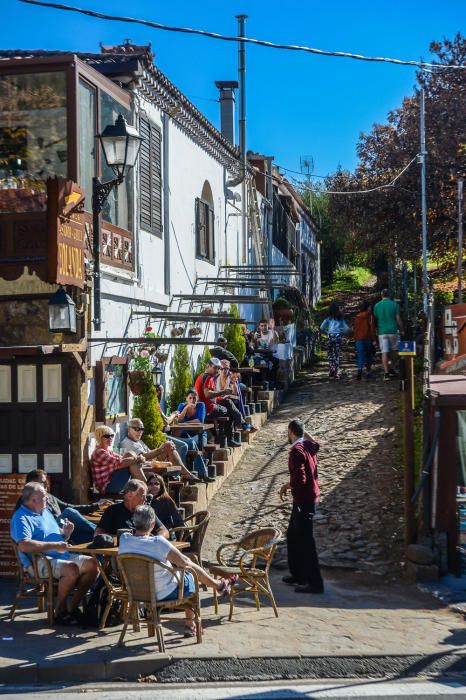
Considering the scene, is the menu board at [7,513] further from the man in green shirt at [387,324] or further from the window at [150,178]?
the man in green shirt at [387,324]

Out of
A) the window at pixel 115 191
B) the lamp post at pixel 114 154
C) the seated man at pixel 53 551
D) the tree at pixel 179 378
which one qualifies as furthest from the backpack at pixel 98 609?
the tree at pixel 179 378

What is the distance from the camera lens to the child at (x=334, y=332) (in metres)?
21.7

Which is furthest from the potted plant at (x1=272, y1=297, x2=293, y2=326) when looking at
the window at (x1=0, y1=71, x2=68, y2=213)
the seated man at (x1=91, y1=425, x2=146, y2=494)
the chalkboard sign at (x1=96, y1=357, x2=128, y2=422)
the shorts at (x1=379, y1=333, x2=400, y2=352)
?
the window at (x1=0, y1=71, x2=68, y2=213)

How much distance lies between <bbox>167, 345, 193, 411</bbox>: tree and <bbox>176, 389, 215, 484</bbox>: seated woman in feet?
3.82

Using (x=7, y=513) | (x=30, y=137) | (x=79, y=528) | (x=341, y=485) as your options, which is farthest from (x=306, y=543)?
(x=30, y=137)

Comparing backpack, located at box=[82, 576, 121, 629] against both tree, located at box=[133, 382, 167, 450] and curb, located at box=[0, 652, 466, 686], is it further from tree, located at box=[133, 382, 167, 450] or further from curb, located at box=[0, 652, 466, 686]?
tree, located at box=[133, 382, 167, 450]

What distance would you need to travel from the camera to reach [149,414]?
13.0m

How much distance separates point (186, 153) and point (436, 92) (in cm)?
1398

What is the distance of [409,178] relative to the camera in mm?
29516

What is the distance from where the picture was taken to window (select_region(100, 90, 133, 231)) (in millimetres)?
12211

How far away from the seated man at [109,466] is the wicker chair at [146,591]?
2.68 metres

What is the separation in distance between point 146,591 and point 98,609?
953 mm

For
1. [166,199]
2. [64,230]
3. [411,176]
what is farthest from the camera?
[411,176]

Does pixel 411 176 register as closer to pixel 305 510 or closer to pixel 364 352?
pixel 364 352
